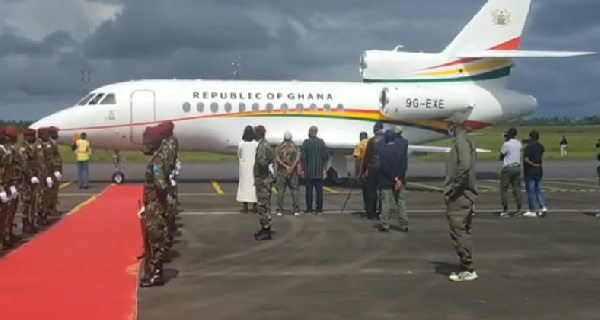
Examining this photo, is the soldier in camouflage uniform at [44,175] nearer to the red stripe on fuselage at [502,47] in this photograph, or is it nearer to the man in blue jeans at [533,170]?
the man in blue jeans at [533,170]

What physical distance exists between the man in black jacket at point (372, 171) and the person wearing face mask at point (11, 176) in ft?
22.8

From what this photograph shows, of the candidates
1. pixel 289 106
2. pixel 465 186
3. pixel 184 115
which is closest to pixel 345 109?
pixel 289 106

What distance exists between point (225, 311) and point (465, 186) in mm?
3870

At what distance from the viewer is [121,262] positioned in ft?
40.4

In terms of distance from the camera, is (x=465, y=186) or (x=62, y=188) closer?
(x=465, y=186)

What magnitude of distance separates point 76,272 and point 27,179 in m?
4.01

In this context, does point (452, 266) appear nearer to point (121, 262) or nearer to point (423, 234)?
point (423, 234)

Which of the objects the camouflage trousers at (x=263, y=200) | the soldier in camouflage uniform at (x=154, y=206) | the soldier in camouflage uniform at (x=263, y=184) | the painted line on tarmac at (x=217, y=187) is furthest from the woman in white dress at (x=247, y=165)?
the painted line on tarmac at (x=217, y=187)

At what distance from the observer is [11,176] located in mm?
13289

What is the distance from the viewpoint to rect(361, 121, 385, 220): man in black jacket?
1772 centimetres

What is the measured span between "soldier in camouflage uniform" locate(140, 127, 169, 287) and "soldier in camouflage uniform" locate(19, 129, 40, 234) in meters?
4.69

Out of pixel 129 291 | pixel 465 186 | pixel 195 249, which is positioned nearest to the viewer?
pixel 129 291

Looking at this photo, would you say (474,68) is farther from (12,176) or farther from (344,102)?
(12,176)

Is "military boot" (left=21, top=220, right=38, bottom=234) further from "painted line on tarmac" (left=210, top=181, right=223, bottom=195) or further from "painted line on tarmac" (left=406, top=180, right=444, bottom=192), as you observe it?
"painted line on tarmac" (left=406, top=180, right=444, bottom=192)
